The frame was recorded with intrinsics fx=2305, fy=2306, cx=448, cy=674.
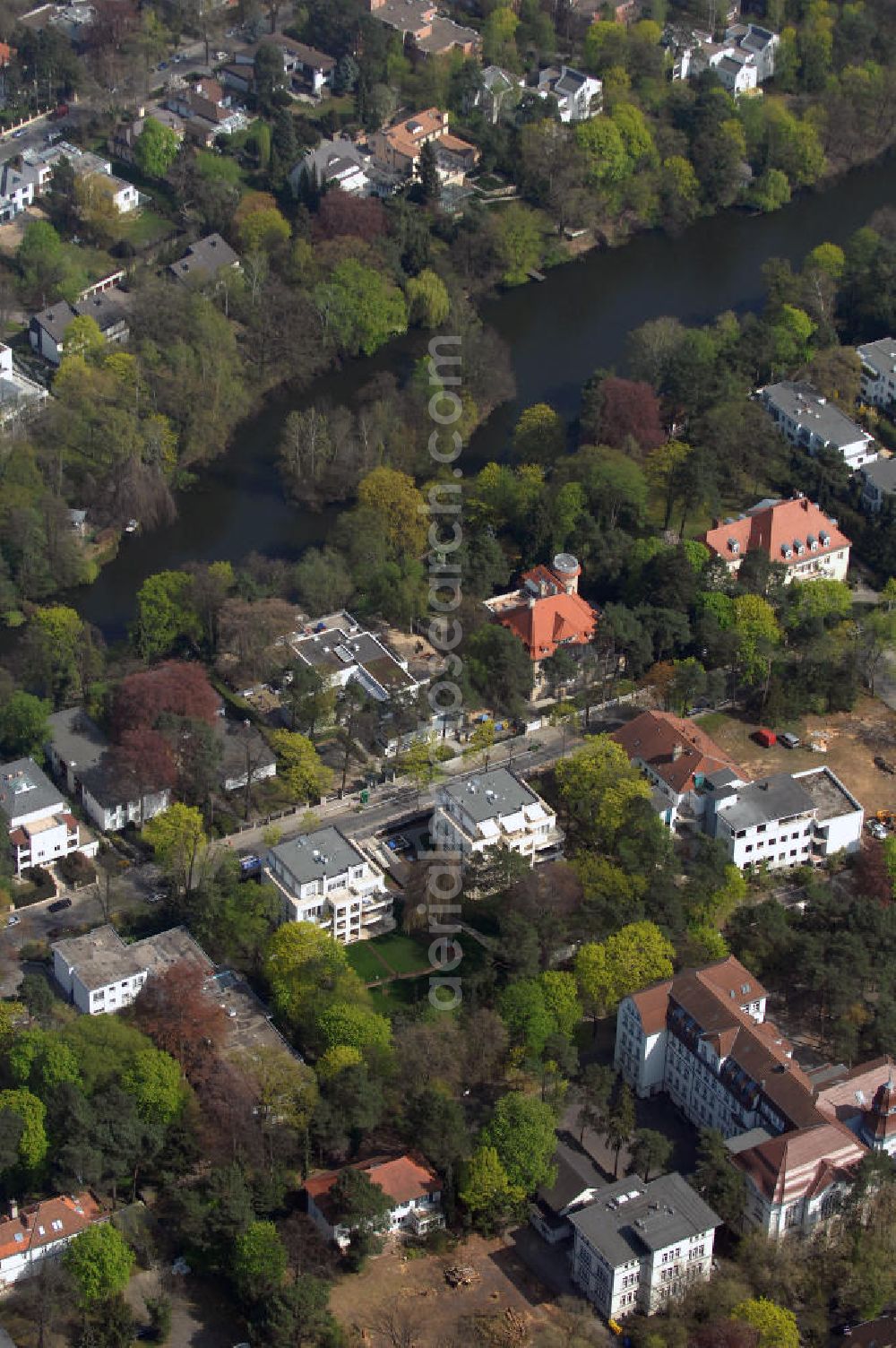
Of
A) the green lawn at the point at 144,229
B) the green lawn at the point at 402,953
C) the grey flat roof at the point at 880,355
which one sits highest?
the grey flat roof at the point at 880,355

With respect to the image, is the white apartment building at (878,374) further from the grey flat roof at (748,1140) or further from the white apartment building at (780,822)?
the grey flat roof at (748,1140)

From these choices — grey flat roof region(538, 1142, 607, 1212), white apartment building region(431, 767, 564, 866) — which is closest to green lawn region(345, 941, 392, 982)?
white apartment building region(431, 767, 564, 866)

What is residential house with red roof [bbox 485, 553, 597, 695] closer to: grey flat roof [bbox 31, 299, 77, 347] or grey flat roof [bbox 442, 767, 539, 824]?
grey flat roof [bbox 442, 767, 539, 824]

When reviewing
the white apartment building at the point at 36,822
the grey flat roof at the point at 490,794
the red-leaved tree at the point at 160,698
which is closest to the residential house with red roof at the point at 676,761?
the grey flat roof at the point at 490,794

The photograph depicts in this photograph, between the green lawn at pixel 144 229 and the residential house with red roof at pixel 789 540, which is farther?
the green lawn at pixel 144 229

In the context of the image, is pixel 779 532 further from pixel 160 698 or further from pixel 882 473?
pixel 160 698

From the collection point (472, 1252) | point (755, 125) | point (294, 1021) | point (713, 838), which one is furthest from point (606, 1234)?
point (755, 125)

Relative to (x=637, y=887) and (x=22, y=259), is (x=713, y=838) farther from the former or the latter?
(x=22, y=259)
